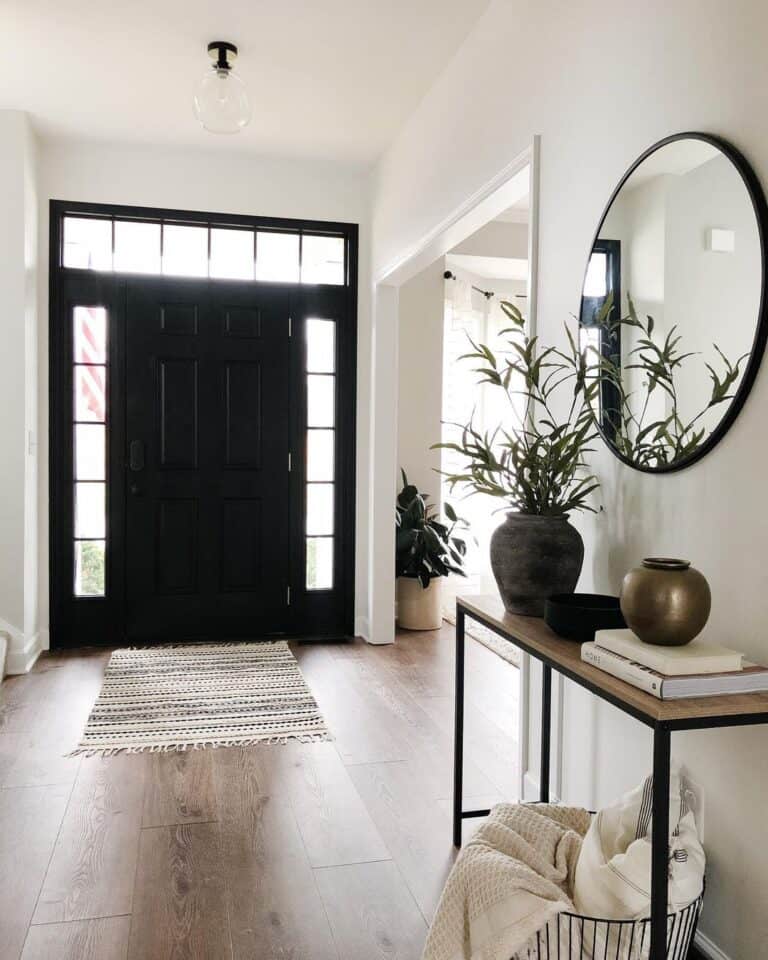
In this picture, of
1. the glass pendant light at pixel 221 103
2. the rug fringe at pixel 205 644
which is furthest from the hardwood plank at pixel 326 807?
the glass pendant light at pixel 221 103

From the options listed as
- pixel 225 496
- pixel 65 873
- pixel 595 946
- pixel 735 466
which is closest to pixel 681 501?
pixel 735 466

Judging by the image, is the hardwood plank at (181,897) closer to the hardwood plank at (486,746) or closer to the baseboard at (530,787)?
the hardwood plank at (486,746)

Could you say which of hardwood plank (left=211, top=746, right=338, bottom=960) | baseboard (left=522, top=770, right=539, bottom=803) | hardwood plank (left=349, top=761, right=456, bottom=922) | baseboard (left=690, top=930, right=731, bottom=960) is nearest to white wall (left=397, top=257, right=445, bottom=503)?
hardwood plank (left=349, top=761, right=456, bottom=922)

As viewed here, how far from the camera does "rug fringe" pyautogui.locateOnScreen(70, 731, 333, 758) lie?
316 centimetres

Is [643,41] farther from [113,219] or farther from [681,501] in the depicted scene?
[113,219]

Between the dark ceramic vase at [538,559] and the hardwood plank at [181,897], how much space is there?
3.44 ft

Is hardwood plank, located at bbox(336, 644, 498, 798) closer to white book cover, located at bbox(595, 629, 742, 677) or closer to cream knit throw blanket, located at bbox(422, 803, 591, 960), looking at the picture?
cream knit throw blanket, located at bbox(422, 803, 591, 960)

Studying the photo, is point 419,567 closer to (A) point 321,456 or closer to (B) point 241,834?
(A) point 321,456

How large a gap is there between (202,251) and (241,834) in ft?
11.1

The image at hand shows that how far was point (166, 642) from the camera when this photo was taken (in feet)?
15.9

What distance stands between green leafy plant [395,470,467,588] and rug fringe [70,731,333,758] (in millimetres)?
1976

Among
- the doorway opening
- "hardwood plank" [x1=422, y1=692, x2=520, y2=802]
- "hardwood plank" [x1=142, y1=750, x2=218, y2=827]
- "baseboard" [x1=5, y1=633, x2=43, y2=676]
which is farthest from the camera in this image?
"baseboard" [x1=5, y1=633, x2=43, y2=676]

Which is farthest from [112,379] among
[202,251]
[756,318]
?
[756,318]

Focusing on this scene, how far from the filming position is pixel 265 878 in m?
2.23
